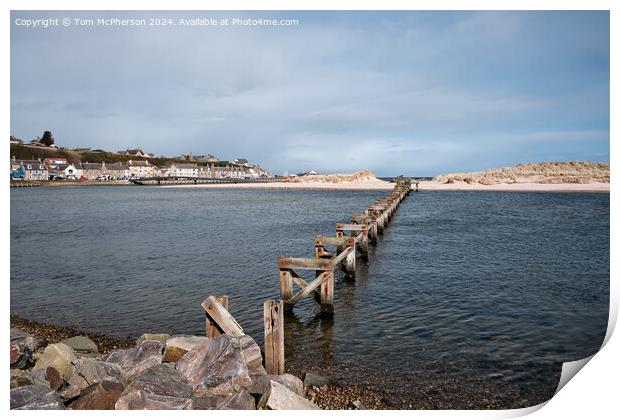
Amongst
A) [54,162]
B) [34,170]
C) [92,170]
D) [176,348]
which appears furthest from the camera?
[92,170]

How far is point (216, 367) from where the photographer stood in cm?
779

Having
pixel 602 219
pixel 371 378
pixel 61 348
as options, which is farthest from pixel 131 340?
pixel 602 219

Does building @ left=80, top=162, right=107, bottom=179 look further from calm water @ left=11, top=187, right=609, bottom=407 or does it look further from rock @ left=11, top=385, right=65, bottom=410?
rock @ left=11, top=385, right=65, bottom=410

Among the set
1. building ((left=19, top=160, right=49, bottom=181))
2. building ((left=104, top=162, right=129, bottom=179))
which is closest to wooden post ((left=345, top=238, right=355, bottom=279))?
building ((left=19, top=160, right=49, bottom=181))

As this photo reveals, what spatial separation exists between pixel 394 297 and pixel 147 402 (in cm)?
917

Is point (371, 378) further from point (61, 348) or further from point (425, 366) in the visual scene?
point (61, 348)

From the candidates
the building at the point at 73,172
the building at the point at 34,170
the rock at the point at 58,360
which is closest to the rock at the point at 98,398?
the rock at the point at 58,360

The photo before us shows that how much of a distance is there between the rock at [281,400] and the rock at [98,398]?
7.55 feet

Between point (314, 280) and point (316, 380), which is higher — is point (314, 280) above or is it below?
above

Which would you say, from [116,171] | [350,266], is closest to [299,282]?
[350,266]

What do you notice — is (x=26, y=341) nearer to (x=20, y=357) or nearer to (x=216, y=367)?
(x=20, y=357)
